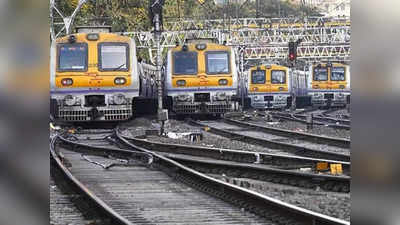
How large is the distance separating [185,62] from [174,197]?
409 inches

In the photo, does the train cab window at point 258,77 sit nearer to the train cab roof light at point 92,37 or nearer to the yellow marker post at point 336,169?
the train cab roof light at point 92,37

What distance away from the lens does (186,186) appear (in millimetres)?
6035

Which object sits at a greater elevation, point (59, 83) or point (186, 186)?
point (59, 83)

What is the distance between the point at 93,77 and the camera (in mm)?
12797

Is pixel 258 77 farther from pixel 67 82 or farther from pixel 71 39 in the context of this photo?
pixel 67 82

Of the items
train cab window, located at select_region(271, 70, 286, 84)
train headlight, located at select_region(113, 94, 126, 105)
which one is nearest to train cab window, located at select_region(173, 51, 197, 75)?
train headlight, located at select_region(113, 94, 126, 105)

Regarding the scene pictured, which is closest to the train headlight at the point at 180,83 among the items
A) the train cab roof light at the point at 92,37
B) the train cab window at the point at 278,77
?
the train cab roof light at the point at 92,37

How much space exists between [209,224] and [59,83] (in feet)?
29.1

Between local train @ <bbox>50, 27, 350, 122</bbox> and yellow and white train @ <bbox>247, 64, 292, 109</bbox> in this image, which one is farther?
yellow and white train @ <bbox>247, 64, 292, 109</bbox>

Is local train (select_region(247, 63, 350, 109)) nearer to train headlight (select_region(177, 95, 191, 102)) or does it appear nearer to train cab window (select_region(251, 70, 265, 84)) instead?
train cab window (select_region(251, 70, 265, 84))

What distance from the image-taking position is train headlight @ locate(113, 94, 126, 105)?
12.7 meters

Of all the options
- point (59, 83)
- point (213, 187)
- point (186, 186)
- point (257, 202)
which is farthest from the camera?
point (59, 83)

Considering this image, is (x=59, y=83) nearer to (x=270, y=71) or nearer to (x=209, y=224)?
(x=209, y=224)
